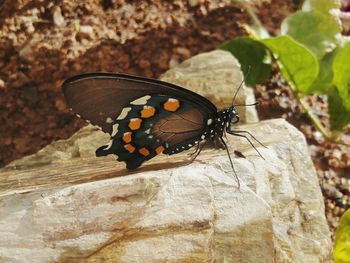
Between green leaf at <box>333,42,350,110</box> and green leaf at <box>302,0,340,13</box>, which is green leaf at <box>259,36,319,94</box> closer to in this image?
green leaf at <box>333,42,350,110</box>

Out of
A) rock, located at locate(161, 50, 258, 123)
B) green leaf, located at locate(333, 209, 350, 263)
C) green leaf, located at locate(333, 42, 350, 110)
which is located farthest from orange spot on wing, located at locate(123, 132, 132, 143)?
Result: green leaf, located at locate(333, 42, 350, 110)

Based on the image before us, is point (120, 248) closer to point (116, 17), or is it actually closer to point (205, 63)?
point (205, 63)

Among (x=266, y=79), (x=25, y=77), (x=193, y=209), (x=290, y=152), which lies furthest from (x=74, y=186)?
(x=266, y=79)

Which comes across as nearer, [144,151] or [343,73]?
[144,151]

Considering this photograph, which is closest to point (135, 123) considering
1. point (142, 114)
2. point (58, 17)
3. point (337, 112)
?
point (142, 114)

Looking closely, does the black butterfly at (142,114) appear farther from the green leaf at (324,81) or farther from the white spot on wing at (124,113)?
the green leaf at (324,81)

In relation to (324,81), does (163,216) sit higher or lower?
higher

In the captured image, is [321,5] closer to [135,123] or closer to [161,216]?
[135,123]

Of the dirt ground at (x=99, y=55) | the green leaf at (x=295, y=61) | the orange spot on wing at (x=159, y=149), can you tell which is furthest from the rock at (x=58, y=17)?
the orange spot on wing at (x=159, y=149)
